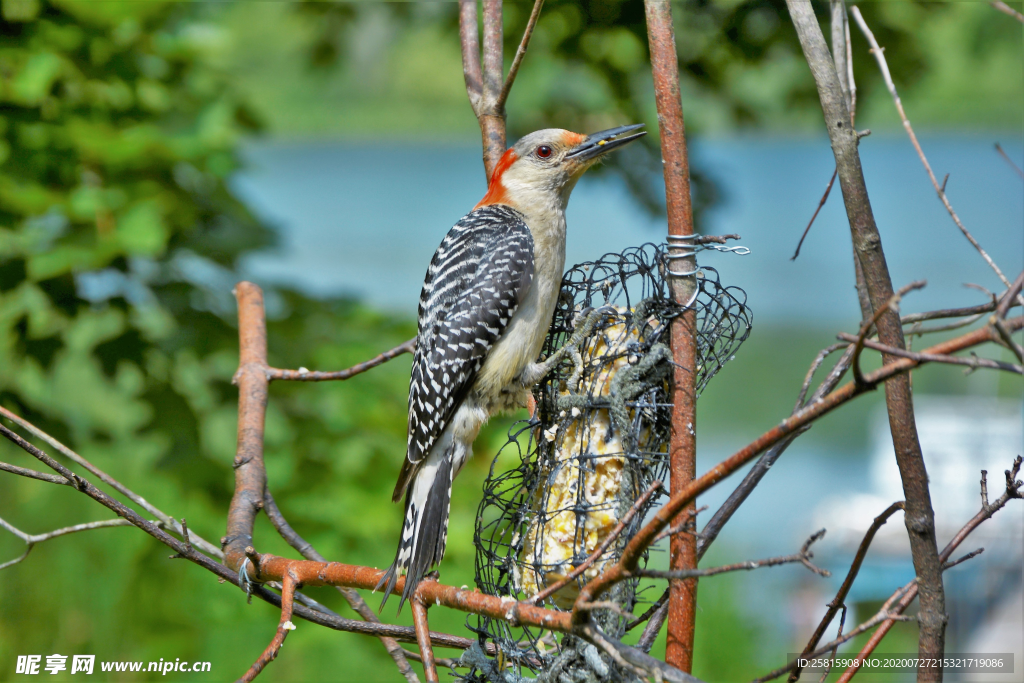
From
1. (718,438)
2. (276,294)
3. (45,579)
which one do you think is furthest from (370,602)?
(718,438)

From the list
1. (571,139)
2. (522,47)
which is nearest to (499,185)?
(571,139)

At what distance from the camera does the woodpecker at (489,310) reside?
95.7 inches

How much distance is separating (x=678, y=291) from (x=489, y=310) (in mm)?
900

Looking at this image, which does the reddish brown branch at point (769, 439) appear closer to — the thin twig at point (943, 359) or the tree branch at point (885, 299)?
the thin twig at point (943, 359)

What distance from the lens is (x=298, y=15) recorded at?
Result: 428 centimetres

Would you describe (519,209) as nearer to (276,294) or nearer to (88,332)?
(276,294)

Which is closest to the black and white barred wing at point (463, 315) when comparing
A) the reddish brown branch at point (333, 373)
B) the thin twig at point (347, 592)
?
the reddish brown branch at point (333, 373)

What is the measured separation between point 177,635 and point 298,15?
130 inches

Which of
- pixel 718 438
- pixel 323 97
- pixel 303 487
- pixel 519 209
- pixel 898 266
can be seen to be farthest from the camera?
pixel 323 97

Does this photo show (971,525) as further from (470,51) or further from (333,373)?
(470,51)

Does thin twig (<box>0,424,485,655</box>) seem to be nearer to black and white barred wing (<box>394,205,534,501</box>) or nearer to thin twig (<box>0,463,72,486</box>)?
thin twig (<box>0,463,72,486</box>)

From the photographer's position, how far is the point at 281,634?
1498 mm

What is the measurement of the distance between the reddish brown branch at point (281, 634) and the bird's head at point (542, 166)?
1447 mm

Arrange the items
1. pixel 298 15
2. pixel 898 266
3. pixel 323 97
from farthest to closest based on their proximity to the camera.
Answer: pixel 323 97 → pixel 898 266 → pixel 298 15
